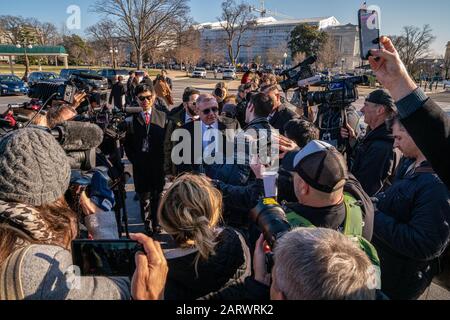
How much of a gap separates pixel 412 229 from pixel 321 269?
50.3 inches

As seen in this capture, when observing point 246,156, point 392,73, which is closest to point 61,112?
point 246,156

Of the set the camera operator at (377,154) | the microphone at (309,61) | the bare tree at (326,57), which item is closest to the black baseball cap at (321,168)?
the camera operator at (377,154)

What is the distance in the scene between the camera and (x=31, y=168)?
125cm

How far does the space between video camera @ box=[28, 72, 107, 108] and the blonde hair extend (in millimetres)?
1911

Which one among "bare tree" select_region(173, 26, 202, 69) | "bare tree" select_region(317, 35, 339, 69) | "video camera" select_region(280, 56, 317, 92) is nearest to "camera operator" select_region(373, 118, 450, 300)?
"video camera" select_region(280, 56, 317, 92)

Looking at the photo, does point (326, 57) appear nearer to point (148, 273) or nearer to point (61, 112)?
point (61, 112)

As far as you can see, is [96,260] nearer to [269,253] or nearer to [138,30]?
[269,253]

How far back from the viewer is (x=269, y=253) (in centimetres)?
131

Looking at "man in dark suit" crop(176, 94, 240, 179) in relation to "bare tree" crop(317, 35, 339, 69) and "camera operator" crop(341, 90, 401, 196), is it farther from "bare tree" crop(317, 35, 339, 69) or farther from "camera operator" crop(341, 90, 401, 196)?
"bare tree" crop(317, 35, 339, 69)

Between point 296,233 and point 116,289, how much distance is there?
2.26 feet

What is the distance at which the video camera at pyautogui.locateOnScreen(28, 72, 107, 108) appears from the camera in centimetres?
305

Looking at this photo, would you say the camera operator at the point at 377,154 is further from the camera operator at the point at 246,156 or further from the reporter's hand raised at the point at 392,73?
the reporter's hand raised at the point at 392,73
